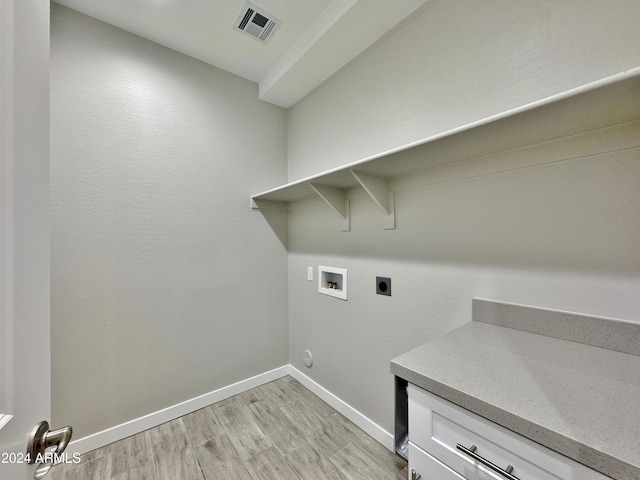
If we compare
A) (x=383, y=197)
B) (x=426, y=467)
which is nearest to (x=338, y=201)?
(x=383, y=197)

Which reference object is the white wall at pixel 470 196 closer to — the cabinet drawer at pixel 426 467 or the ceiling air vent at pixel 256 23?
the ceiling air vent at pixel 256 23

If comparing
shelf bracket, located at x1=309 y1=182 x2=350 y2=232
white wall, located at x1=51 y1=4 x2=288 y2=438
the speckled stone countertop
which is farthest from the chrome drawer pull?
white wall, located at x1=51 y1=4 x2=288 y2=438

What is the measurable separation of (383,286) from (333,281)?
520 mm

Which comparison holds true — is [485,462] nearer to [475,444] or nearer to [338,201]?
[475,444]

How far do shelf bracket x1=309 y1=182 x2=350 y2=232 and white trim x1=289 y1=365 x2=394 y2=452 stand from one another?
128 centimetres

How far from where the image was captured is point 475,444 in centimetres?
65

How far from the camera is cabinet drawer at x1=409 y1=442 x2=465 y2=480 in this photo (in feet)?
2.34

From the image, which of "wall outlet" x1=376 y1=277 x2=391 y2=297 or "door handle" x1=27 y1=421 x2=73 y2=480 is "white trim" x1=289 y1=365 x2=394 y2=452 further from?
"door handle" x1=27 y1=421 x2=73 y2=480

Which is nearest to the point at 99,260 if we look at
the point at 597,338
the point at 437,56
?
the point at 437,56

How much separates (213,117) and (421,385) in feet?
7.32

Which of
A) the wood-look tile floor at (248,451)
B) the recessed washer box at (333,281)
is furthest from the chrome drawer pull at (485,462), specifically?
the recessed washer box at (333,281)

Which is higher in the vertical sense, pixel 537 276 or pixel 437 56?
pixel 437 56

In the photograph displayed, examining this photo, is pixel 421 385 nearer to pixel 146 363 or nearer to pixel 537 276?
pixel 537 276

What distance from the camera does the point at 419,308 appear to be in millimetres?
1414
